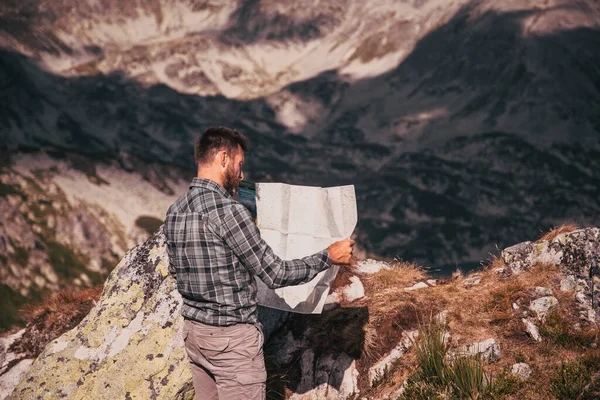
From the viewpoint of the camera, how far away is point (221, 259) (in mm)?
5785

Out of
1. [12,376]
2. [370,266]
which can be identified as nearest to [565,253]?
[370,266]

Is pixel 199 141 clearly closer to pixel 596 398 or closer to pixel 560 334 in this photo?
pixel 596 398

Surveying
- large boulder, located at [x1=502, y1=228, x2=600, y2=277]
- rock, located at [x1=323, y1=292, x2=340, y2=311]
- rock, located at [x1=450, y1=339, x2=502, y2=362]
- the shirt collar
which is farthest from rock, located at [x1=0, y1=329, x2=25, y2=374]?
large boulder, located at [x1=502, y1=228, x2=600, y2=277]

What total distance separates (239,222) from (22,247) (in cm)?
16665

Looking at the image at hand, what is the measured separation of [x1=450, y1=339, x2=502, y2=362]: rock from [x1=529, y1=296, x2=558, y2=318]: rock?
1289 mm

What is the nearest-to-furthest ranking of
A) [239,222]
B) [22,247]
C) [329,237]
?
[239,222] < [329,237] < [22,247]

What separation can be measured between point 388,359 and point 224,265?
4721mm

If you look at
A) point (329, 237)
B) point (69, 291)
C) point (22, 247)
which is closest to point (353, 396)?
point (329, 237)

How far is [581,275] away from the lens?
9.91 metres

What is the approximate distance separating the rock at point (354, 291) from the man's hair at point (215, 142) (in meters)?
5.80

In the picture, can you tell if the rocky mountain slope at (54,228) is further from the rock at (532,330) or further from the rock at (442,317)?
the rock at (532,330)

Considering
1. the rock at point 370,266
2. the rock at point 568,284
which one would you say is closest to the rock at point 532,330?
the rock at point 568,284

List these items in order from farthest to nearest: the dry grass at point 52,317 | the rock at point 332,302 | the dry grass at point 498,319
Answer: the dry grass at point 52,317 → the rock at point 332,302 → the dry grass at point 498,319

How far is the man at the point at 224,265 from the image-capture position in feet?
18.7
